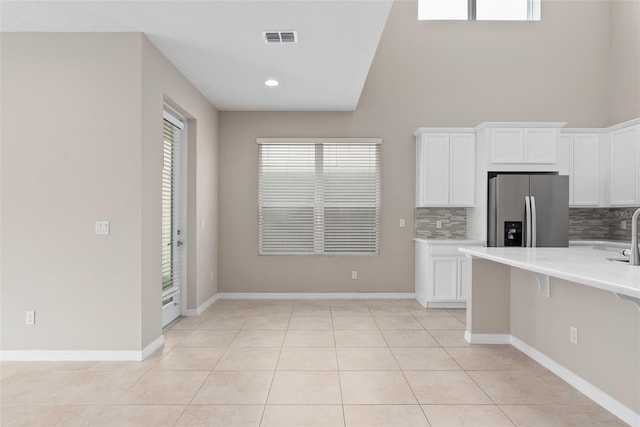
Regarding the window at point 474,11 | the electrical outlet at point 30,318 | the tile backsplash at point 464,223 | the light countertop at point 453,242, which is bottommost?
the electrical outlet at point 30,318

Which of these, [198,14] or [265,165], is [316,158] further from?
[198,14]

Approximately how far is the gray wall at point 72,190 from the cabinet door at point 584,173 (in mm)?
5513

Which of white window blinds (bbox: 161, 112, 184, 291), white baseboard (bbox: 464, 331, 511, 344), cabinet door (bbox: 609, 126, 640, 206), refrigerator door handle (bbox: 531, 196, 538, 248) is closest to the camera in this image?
white baseboard (bbox: 464, 331, 511, 344)

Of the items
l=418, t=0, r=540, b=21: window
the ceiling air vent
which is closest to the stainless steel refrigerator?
l=418, t=0, r=540, b=21: window

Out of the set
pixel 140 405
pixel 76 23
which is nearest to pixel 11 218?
pixel 76 23

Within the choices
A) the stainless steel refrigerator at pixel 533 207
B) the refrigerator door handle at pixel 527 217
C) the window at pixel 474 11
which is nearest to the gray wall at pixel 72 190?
the stainless steel refrigerator at pixel 533 207

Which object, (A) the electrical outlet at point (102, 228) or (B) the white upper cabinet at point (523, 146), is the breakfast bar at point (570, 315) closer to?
(B) the white upper cabinet at point (523, 146)

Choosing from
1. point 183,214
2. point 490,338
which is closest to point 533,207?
point 490,338

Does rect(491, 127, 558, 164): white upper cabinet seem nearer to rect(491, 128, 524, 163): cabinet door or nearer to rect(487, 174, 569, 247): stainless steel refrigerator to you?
rect(491, 128, 524, 163): cabinet door

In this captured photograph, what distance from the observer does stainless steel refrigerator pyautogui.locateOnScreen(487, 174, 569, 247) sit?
188 inches

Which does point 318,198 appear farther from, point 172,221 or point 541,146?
point 541,146

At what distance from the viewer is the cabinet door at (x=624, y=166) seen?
192 inches

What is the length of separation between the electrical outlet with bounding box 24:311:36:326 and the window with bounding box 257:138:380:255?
2.98 m

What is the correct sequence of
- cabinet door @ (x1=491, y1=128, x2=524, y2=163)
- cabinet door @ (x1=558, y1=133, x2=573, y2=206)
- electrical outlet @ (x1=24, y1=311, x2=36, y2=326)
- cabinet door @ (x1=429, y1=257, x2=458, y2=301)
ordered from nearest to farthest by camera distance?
electrical outlet @ (x1=24, y1=311, x2=36, y2=326)
cabinet door @ (x1=491, y1=128, x2=524, y2=163)
cabinet door @ (x1=429, y1=257, x2=458, y2=301)
cabinet door @ (x1=558, y1=133, x2=573, y2=206)
